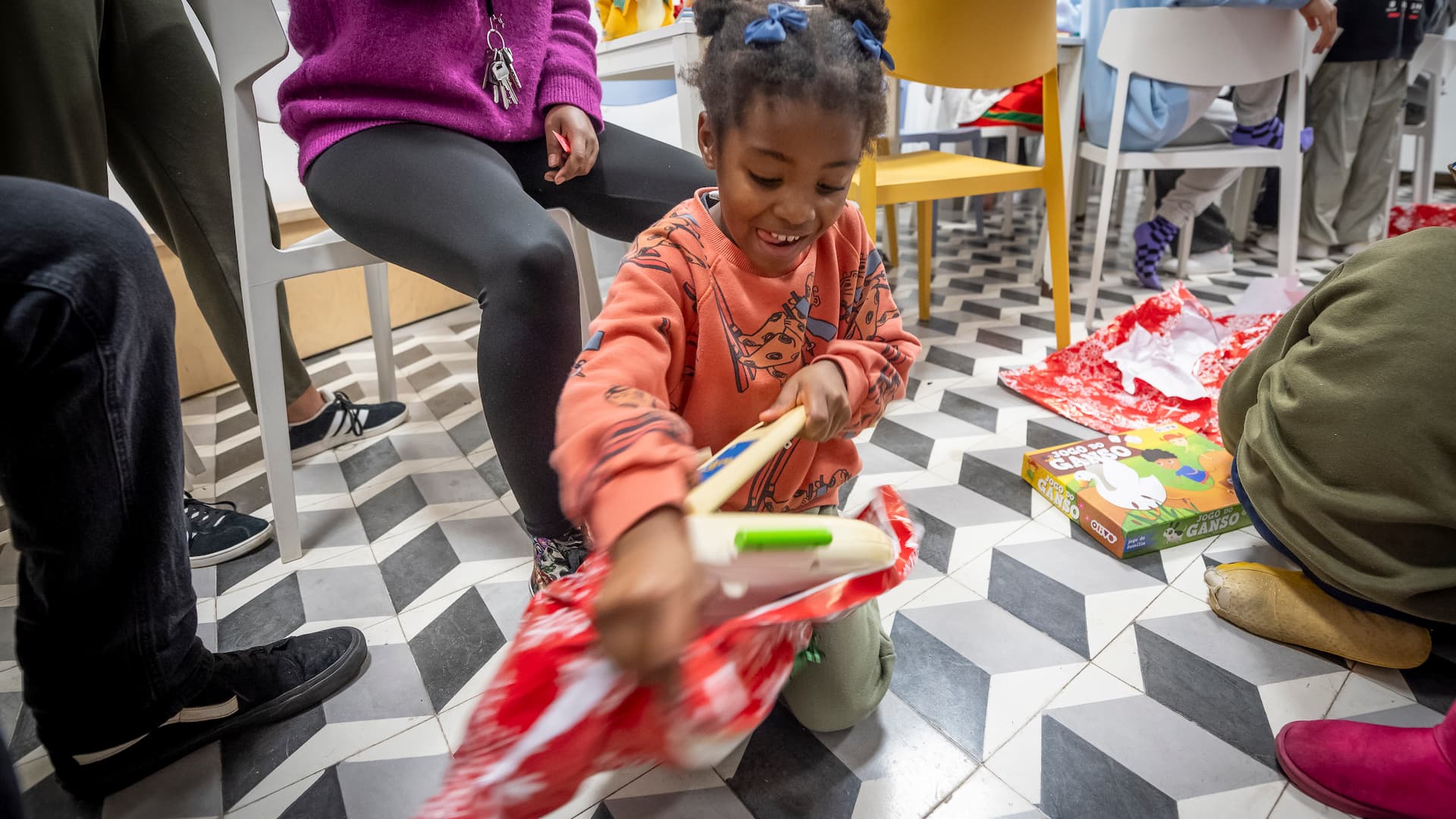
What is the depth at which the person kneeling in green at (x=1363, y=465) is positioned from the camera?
0.65 metres

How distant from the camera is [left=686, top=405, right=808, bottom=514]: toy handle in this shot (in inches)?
16.7

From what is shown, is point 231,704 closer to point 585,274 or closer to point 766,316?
point 766,316

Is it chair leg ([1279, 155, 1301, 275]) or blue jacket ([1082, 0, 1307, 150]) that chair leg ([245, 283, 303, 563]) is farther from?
chair leg ([1279, 155, 1301, 275])

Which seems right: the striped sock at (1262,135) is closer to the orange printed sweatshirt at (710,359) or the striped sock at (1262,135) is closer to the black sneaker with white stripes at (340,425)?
the orange printed sweatshirt at (710,359)

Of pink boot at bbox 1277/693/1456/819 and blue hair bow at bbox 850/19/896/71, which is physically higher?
blue hair bow at bbox 850/19/896/71

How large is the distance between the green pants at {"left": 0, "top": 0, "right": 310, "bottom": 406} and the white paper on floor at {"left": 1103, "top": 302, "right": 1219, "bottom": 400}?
5.46 ft

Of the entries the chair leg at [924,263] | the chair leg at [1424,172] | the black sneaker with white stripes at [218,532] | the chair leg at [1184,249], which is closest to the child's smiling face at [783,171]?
the black sneaker with white stripes at [218,532]

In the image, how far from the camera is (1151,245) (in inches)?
84.0

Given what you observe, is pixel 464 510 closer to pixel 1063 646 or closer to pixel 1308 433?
pixel 1063 646

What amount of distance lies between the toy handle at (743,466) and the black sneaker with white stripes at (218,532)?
35.7 inches

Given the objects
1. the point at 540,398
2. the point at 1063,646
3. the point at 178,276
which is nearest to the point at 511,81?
the point at 540,398

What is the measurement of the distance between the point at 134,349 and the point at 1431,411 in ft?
3.73

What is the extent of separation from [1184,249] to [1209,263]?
0.65ft

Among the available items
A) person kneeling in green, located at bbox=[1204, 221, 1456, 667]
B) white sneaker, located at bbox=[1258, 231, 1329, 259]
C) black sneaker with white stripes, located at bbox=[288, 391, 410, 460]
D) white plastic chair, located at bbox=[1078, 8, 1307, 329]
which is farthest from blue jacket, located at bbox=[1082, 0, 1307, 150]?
black sneaker with white stripes, located at bbox=[288, 391, 410, 460]
